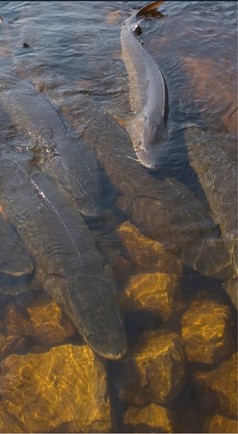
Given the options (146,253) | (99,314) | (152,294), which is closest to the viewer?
(99,314)

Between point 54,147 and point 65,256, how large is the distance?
2.43 metres

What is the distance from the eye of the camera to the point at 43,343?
19.4 ft

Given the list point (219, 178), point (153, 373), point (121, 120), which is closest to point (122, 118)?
point (121, 120)

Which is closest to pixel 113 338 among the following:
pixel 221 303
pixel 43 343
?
pixel 43 343

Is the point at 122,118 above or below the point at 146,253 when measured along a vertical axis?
above

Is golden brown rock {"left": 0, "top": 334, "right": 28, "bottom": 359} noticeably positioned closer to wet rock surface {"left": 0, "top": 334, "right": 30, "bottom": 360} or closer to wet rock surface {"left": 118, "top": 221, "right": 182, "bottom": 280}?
wet rock surface {"left": 0, "top": 334, "right": 30, "bottom": 360}

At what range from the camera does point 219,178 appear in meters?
7.10

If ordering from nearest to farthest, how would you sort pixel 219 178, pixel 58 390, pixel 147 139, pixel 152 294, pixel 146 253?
pixel 58 390 < pixel 152 294 < pixel 146 253 < pixel 219 178 < pixel 147 139

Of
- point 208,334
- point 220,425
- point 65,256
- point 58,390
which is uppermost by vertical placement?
point 65,256

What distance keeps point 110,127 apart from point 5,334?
4.00m

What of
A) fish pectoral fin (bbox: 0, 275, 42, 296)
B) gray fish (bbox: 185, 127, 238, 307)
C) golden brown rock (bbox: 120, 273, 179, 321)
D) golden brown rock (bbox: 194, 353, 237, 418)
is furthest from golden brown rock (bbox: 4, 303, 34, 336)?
gray fish (bbox: 185, 127, 238, 307)

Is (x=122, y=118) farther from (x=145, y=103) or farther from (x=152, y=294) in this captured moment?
(x=152, y=294)

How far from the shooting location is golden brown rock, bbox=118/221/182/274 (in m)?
6.40

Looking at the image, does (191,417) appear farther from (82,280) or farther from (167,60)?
(167,60)
